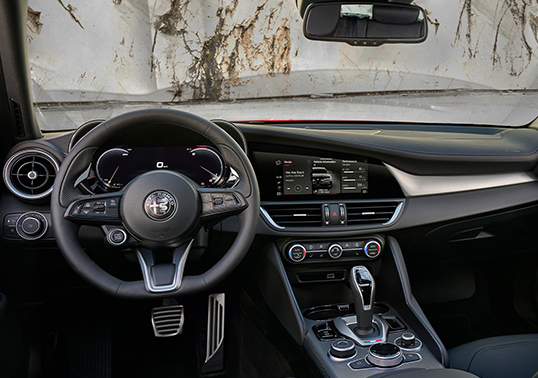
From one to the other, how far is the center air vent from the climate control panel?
80 mm

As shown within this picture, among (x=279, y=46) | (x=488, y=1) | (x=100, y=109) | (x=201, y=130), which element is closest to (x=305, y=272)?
(x=201, y=130)

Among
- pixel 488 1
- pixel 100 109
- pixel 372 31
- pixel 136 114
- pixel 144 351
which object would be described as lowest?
pixel 144 351

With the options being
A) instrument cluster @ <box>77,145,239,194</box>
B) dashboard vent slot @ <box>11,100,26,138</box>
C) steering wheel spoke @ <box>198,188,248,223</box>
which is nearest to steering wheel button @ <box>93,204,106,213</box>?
instrument cluster @ <box>77,145,239,194</box>

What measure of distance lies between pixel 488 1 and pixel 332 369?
3.66m

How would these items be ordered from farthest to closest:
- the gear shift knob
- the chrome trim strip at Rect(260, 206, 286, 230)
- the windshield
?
the windshield, the chrome trim strip at Rect(260, 206, 286, 230), the gear shift knob

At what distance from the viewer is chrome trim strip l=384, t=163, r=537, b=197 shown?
2.05 m

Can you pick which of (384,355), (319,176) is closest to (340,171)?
(319,176)

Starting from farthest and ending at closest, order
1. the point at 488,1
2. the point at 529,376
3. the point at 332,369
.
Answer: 1. the point at 488,1
2. the point at 332,369
3. the point at 529,376

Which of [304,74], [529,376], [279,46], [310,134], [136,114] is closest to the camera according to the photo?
[136,114]

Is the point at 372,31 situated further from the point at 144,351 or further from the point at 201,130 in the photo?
the point at 144,351

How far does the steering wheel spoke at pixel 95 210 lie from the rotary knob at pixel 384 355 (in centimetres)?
100

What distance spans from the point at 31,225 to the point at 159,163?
55 cm

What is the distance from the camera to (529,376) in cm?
155

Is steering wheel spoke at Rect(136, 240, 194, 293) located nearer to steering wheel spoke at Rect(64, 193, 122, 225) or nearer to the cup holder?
steering wheel spoke at Rect(64, 193, 122, 225)
